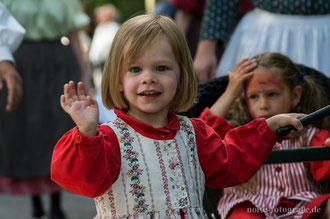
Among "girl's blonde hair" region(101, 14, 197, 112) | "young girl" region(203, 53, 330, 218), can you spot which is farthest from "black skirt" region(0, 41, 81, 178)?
"girl's blonde hair" region(101, 14, 197, 112)

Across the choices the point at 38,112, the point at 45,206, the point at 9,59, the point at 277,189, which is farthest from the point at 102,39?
the point at 277,189

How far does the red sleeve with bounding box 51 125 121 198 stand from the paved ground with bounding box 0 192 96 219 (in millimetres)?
3196

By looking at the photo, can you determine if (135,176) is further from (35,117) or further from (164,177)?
(35,117)

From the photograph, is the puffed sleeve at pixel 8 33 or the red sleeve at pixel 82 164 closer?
the red sleeve at pixel 82 164

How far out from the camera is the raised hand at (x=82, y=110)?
193 cm

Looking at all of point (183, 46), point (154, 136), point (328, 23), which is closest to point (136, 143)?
point (154, 136)

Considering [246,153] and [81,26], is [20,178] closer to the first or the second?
[81,26]

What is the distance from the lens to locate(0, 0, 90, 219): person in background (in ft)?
15.8

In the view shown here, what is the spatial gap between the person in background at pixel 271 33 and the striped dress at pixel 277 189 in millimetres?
696

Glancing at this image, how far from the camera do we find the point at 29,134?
490cm

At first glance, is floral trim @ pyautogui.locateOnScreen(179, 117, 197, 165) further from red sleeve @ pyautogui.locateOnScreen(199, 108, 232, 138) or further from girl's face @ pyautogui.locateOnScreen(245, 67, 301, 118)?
girl's face @ pyautogui.locateOnScreen(245, 67, 301, 118)

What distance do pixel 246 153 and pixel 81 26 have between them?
303cm

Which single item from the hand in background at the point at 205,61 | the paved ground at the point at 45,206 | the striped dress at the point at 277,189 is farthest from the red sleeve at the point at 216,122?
the paved ground at the point at 45,206

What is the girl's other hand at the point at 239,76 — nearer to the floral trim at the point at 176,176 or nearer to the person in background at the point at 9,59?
the floral trim at the point at 176,176
